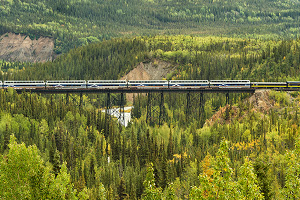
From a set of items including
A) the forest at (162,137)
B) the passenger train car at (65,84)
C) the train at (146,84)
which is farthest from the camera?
the train at (146,84)

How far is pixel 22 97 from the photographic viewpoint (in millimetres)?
157500

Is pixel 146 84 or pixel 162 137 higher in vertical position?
pixel 146 84

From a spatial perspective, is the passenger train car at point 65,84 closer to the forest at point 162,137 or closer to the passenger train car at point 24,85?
the passenger train car at point 24,85

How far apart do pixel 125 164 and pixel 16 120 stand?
39.3 m

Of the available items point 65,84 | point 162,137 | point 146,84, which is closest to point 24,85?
point 65,84

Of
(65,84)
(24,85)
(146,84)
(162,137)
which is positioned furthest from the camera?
(24,85)

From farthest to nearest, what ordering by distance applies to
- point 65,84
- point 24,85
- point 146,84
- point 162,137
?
point 24,85 < point 162,137 < point 146,84 < point 65,84

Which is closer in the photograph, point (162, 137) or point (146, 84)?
point (146, 84)

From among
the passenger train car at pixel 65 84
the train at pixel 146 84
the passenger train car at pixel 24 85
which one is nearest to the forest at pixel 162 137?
the passenger train car at pixel 24 85

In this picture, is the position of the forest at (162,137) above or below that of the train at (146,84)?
below

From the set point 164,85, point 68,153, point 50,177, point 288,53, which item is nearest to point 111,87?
point 164,85

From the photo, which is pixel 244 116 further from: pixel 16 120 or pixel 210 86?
pixel 16 120

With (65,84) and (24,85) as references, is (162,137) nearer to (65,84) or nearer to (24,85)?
(65,84)

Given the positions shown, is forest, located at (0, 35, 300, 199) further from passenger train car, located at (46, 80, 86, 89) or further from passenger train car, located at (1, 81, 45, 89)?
passenger train car, located at (46, 80, 86, 89)
